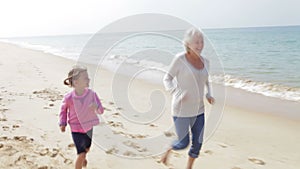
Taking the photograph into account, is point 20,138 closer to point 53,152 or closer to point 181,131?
point 53,152

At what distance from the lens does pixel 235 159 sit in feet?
13.4

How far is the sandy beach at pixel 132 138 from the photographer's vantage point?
12.6 feet

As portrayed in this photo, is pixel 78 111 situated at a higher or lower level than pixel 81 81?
lower

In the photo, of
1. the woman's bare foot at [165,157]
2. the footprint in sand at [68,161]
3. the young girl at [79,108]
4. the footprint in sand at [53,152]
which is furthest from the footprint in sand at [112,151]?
the young girl at [79,108]

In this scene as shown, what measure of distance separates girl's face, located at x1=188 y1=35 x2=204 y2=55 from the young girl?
113 cm

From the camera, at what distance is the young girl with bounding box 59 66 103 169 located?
302cm

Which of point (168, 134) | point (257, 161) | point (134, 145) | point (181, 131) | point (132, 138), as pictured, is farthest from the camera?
Result: point (168, 134)

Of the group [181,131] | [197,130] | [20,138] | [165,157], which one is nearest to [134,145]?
[165,157]

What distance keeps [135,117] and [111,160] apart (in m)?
2.37

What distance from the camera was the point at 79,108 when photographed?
3051 mm

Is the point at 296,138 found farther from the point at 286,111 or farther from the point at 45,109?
the point at 45,109

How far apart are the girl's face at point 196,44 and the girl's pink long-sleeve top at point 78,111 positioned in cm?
116

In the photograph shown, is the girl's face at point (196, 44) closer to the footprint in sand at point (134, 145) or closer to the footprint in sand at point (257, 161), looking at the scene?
the footprint in sand at point (134, 145)

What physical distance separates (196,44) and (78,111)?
4.64 feet
